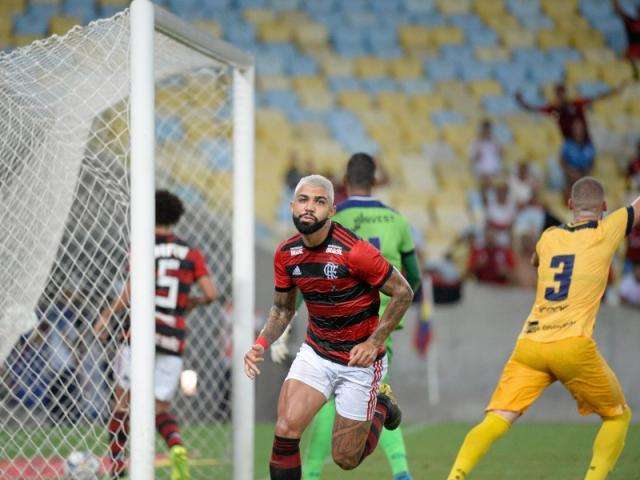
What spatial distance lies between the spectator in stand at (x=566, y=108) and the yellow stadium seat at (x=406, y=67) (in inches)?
68.7

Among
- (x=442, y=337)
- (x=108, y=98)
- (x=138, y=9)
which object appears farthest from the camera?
(x=442, y=337)

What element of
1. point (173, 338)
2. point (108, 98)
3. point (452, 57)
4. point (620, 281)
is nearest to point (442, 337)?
point (620, 281)

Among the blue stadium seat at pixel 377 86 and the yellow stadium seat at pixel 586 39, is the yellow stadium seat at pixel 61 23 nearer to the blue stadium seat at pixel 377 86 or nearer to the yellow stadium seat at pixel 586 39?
the blue stadium seat at pixel 377 86

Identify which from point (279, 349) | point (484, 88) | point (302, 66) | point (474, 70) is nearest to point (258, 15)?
point (302, 66)

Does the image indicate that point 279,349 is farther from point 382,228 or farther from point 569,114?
point 569,114

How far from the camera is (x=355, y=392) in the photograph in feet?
17.9

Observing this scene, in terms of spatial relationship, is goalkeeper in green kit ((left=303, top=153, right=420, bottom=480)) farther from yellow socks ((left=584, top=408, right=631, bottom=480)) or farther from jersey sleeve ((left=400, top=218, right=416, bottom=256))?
yellow socks ((left=584, top=408, right=631, bottom=480))

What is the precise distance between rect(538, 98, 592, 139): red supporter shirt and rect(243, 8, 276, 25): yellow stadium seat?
4.55m

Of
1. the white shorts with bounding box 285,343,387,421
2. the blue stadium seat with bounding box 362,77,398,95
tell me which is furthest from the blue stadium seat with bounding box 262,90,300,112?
the white shorts with bounding box 285,343,387,421

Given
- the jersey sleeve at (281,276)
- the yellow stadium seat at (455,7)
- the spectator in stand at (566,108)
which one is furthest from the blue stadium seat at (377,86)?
the jersey sleeve at (281,276)

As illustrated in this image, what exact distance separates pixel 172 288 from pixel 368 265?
209 cm

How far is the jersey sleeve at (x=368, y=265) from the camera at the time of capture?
518cm

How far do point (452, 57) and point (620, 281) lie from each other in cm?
476

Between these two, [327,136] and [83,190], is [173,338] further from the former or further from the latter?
[327,136]
